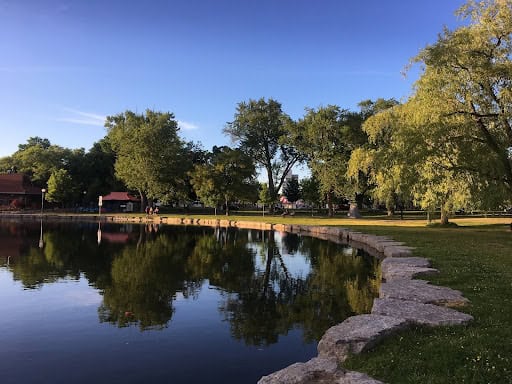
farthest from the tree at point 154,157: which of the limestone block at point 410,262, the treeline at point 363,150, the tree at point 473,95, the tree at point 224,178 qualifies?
the limestone block at point 410,262

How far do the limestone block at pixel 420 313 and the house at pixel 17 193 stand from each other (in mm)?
80558

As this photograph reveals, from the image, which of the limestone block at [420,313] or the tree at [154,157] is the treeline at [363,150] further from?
the limestone block at [420,313]

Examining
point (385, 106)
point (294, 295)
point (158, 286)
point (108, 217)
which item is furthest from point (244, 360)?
point (385, 106)

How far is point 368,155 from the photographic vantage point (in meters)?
43.6

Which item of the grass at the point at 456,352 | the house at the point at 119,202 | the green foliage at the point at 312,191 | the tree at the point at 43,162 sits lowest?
the grass at the point at 456,352

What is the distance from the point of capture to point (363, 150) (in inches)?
1795

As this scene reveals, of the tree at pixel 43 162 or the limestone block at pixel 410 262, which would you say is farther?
the tree at pixel 43 162

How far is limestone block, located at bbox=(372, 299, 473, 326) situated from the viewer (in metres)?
7.19

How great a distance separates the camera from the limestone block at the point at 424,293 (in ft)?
28.5

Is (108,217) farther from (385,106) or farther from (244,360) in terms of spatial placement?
(244,360)

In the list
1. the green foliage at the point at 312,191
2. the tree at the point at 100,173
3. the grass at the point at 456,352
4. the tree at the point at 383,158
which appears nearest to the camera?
the grass at the point at 456,352

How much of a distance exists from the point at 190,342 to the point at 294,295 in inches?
201

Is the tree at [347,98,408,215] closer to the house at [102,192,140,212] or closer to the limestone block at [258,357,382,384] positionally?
the limestone block at [258,357,382,384]

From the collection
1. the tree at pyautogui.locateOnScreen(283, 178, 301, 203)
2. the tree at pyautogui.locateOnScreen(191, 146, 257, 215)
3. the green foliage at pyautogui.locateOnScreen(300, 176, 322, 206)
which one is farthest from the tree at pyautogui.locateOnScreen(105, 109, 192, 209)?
the tree at pyautogui.locateOnScreen(283, 178, 301, 203)
